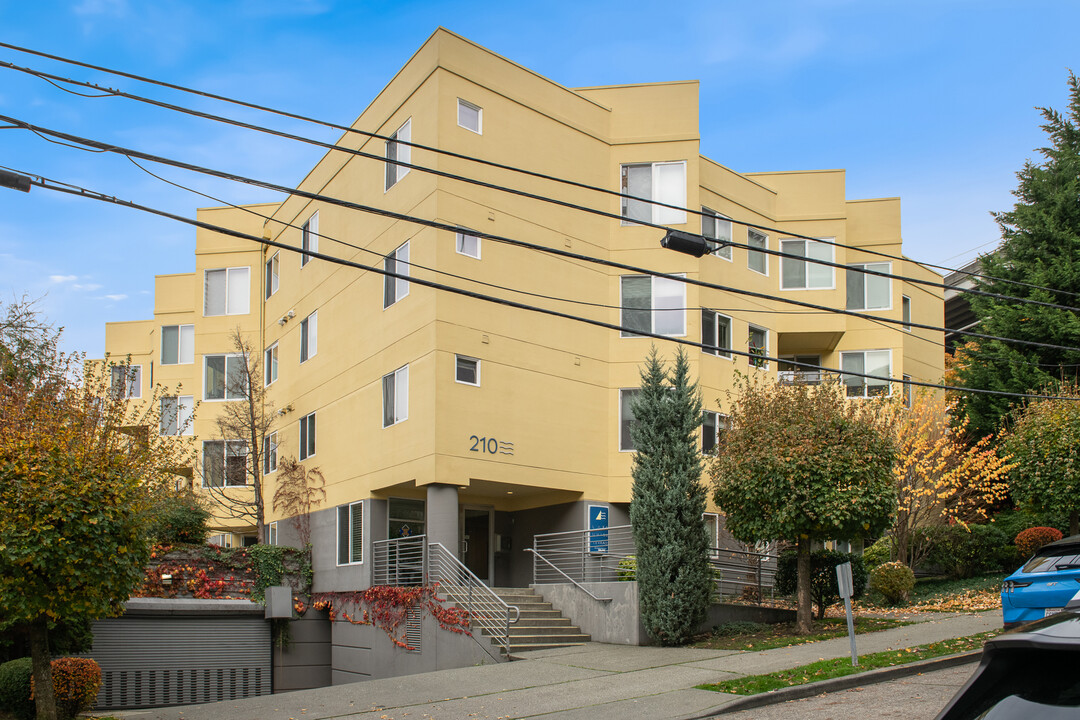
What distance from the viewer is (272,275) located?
1299 inches

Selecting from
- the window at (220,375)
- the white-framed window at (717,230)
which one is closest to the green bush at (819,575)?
the white-framed window at (717,230)

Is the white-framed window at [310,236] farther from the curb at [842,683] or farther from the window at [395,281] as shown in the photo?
the curb at [842,683]

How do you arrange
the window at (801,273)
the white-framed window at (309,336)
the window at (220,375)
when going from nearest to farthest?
the white-framed window at (309,336)
the window at (801,273)
the window at (220,375)

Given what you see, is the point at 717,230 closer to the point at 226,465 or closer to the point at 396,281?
the point at 396,281

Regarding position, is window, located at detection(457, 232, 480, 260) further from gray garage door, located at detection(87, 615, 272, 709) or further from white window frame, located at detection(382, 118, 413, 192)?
gray garage door, located at detection(87, 615, 272, 709)

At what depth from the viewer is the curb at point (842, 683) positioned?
39.9 ft

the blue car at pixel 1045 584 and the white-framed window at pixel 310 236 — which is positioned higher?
the white-framed window at pixel 310 236

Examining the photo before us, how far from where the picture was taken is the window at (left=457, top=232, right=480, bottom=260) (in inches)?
877

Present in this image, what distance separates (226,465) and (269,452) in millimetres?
2656

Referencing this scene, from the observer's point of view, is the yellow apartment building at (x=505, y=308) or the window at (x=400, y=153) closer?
the yellow apartment building at (x=505, y=308)

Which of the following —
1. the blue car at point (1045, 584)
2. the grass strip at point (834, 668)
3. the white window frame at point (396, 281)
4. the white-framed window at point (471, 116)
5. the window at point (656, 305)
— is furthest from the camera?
the window at point (656, 305)

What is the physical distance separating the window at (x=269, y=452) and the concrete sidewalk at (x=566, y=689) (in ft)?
50.9

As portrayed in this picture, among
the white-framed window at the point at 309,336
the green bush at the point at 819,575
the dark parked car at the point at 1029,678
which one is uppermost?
the white-framed window at the point at 309,336

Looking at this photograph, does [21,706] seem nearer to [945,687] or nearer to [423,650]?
[423,650]
